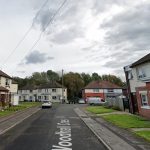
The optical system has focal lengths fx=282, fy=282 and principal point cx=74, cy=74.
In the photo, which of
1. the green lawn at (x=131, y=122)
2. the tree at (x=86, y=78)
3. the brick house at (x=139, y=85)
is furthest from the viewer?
the tree at (x=86, y=78)

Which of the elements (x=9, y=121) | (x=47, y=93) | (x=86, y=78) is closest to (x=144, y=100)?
(x=9, y=121)

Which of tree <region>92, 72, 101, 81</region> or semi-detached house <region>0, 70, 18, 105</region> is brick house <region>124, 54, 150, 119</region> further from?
tree <region>92, 72, 101, 81</region>

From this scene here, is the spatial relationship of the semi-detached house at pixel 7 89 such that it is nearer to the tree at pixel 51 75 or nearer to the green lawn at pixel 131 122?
the green lawn at pixel 131 122

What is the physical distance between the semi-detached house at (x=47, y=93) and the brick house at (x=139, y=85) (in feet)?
212

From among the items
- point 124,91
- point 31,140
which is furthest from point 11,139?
point 124,91

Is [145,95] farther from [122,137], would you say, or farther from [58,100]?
[58,100]

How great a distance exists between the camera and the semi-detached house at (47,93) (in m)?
107

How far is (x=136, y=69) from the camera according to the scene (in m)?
32.8

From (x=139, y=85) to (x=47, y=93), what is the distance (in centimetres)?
8044

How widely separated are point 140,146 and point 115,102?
33.3 metres

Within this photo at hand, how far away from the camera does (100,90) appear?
96.8 meters

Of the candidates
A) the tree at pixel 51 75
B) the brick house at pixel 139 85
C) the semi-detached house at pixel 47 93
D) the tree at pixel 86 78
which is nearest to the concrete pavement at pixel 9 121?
the brick house at pixel 139 85

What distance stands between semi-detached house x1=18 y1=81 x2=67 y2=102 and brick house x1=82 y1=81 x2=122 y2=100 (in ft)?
32.1

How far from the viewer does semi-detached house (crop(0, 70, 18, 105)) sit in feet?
177
